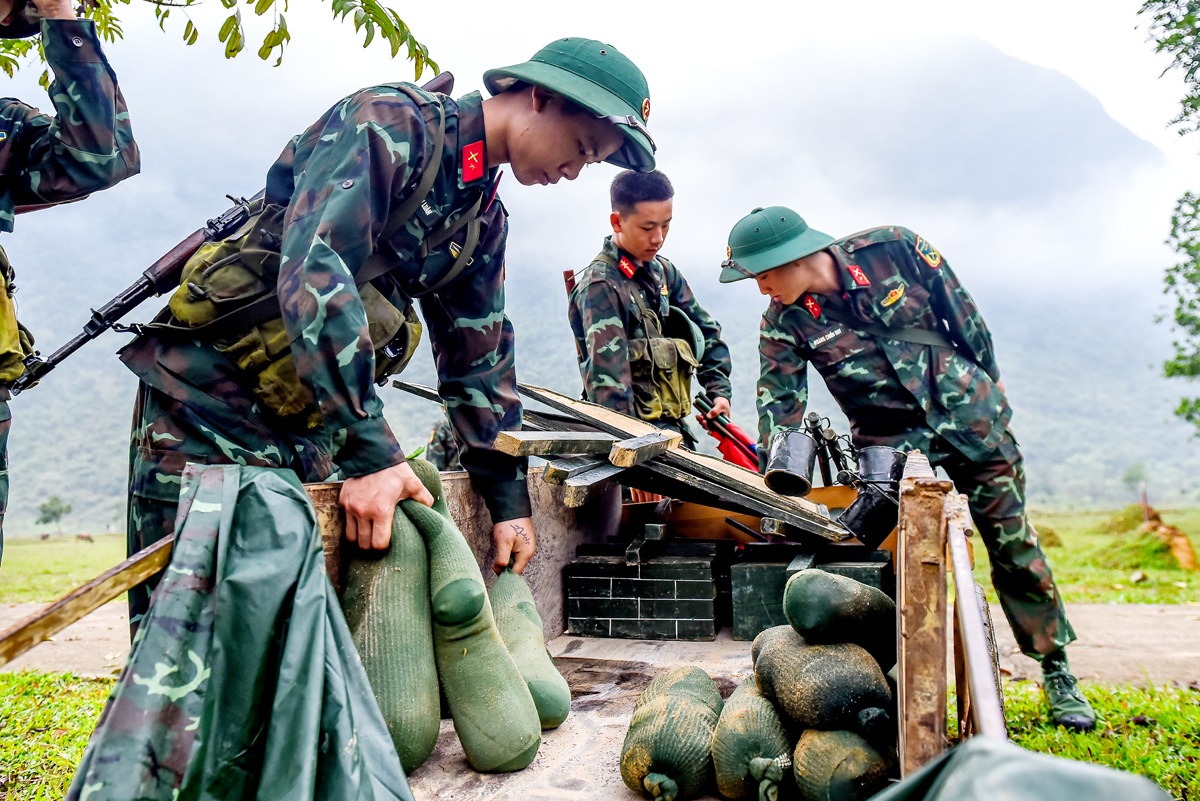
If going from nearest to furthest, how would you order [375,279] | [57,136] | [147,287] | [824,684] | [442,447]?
[824,684] < [375,279] < [57,136] < [147,287] < [442,447]

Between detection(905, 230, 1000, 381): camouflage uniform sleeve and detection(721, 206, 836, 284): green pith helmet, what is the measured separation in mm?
471

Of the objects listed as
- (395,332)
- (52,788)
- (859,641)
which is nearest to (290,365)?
(395,332)

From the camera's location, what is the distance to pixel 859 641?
1.88 metres

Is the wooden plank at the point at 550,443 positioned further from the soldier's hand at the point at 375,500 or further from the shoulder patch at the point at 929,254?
the shoulder patch at the point at 929,254

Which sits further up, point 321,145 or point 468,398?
point 321,145

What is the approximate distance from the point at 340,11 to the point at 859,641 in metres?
2.86

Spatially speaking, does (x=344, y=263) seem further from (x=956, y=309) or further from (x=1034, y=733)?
(x=1034, y=733)

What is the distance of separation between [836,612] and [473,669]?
0.83m

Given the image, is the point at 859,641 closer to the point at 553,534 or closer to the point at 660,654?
the point at 660,654

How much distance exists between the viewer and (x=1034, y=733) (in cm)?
343

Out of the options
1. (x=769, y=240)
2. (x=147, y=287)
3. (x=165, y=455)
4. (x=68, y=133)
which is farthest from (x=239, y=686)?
(x=769, y=240)

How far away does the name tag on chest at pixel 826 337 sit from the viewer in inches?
153

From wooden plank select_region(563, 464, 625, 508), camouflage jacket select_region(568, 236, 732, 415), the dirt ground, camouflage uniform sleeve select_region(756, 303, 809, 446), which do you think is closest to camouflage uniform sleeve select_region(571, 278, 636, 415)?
camouflage jacket select_region(568, 236, 732, 415)

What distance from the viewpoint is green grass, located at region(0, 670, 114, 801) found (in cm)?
305
